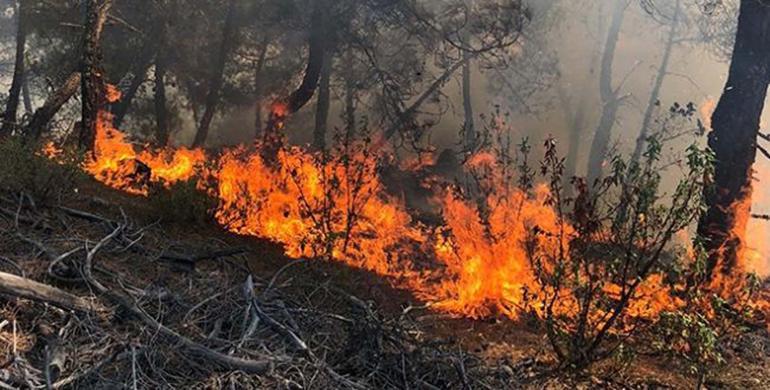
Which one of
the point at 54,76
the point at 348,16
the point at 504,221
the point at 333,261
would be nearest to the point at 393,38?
the point at 348,16

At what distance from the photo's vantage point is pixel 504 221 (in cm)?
834

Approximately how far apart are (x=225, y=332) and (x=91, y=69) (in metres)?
7.27

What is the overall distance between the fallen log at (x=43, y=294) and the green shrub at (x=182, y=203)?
11.6 ft

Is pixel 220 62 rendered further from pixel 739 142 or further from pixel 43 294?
pixel 43 294

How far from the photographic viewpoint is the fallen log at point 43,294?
3.65m

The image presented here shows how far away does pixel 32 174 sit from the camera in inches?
245

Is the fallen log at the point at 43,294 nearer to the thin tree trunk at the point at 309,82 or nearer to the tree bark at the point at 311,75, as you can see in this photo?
the thin tree trunk at the point at 309,82

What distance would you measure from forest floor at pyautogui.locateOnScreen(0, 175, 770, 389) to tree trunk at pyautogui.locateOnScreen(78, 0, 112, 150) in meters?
4.13

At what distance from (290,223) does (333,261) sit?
56.6 inches

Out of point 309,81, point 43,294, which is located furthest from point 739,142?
point 309,81

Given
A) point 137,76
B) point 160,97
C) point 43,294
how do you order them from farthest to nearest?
point 160,97, point 137,76, point 43,294

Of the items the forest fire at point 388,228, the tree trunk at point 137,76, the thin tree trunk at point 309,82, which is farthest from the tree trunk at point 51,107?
the tree trunk at point 137,76

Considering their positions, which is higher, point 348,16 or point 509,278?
point 348,16

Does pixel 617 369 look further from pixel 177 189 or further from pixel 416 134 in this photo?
pixel 416 134
